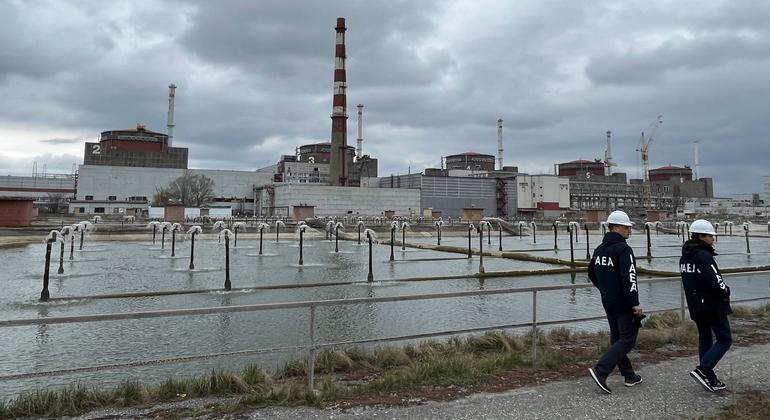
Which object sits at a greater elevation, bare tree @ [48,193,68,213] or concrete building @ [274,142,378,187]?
concrete building @ [274,142,378,187]

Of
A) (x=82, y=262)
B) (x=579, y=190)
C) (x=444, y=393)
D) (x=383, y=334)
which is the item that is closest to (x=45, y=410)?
(x=444, y=393)

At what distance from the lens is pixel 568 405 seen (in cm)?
561

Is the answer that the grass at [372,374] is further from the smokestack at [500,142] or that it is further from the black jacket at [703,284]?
the smokestack at [500,142]

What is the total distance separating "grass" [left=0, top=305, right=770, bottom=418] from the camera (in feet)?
19.0

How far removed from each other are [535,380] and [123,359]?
332 inches

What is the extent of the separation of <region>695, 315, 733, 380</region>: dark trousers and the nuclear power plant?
7859cm

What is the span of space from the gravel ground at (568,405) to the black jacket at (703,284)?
3.35ft

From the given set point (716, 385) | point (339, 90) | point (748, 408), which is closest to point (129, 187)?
point (339, 90)

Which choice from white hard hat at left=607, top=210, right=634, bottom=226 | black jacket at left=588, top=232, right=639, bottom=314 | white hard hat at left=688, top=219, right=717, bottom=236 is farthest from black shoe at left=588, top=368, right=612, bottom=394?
white hard hat at left=688, top=219, right=717, bottom=236

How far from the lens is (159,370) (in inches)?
370

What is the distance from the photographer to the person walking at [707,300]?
19.4ft

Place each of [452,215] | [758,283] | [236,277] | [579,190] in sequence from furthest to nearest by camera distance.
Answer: [579,190] → [452,215] → [236,277] → [758,283]

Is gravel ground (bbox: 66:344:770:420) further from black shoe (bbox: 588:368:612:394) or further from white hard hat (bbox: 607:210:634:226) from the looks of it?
white hard hat (bbox: 607:210:634:226)

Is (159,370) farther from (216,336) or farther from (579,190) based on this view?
(579,190)
